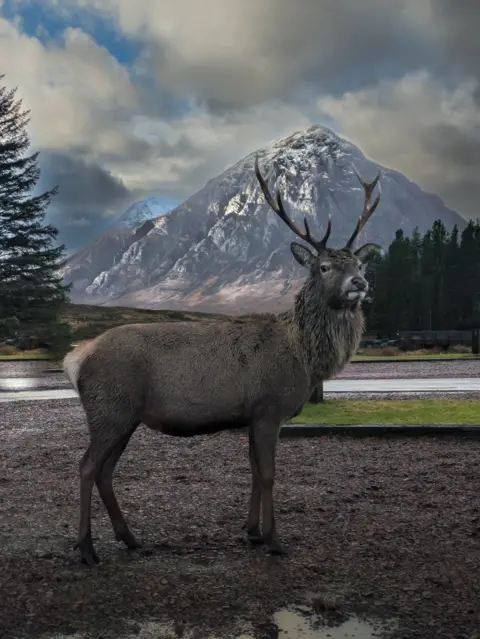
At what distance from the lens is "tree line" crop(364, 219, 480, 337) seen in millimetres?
62031

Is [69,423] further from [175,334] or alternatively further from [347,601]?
[347,601]

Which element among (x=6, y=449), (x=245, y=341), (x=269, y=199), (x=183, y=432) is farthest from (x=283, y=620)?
(x=6, y=449)

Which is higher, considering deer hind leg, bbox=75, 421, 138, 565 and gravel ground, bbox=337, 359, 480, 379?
deer hind leg, bbox=75, 421, 138, 565

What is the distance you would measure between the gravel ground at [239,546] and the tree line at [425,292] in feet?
176

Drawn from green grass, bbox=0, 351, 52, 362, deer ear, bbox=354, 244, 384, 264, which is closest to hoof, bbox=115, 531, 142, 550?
deer ear, bbox=354, 244, 384, 264

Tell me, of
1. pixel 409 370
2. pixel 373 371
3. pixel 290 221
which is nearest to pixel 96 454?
pixel 290 221

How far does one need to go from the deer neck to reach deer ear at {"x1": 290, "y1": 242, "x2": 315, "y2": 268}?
0.18m

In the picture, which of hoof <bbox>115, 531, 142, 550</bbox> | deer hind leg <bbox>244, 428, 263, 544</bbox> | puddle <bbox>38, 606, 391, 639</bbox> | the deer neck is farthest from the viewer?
the deer neck

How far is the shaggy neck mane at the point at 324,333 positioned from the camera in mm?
5759

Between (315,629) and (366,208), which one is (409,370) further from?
(315,629)

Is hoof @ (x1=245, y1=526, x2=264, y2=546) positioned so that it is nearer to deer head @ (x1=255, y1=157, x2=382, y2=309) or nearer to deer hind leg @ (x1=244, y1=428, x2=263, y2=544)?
deer hind leg @ (x1=244, y1=428, x2=263, y2=544)

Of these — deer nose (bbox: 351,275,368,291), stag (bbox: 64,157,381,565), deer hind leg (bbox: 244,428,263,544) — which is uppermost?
deer nose (bbox: 351,275,368,291)

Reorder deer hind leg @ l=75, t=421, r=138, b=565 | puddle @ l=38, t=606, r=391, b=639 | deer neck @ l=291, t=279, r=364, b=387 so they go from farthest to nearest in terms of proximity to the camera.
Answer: deer neck @ l=291, t=279, r=364, b=387 → deer hind leg @ l=75, t=421, r=138, b=565 → puddle @ l=38, t=606, r=391, b=639

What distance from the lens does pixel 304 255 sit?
19.4 feet
